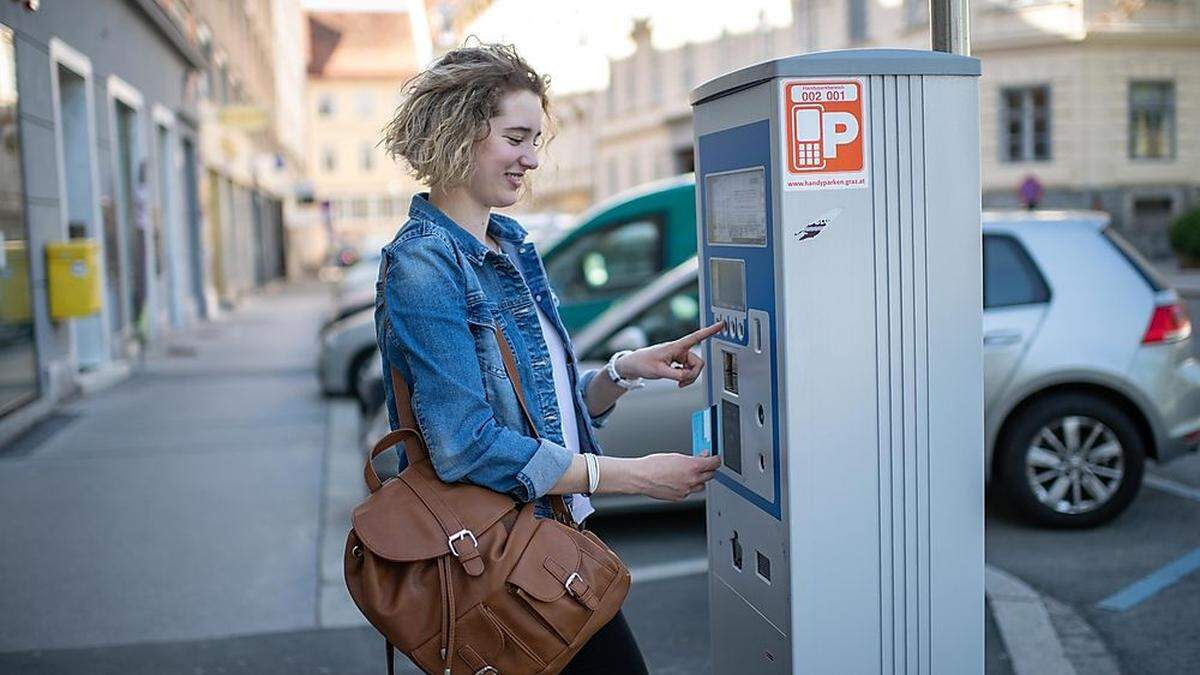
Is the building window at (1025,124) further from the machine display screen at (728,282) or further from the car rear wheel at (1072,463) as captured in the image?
the machine display screen at (728,282)

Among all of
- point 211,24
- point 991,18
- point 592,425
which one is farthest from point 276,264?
point 592,425

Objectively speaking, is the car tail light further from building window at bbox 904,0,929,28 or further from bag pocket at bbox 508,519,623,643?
building window at bbox 904,0,929,28

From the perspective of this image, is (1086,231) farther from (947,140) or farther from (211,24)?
(211,24)

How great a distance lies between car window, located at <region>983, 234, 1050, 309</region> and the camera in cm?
671

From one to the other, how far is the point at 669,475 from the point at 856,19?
34054 mm

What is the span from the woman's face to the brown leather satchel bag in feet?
1.54

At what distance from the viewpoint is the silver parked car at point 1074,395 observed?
6543 mm

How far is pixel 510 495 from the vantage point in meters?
2.40

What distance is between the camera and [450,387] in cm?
232

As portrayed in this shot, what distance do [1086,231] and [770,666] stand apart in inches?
189

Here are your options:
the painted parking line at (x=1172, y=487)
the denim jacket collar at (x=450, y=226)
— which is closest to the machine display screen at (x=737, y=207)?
the denim jacket collar at (x=450, y=226)

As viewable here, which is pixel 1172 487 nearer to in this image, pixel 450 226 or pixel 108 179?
pixel 450 226

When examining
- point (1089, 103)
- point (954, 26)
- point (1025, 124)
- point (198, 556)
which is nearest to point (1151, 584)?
point (954, 26)

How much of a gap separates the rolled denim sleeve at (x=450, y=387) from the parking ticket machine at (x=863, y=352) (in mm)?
503
